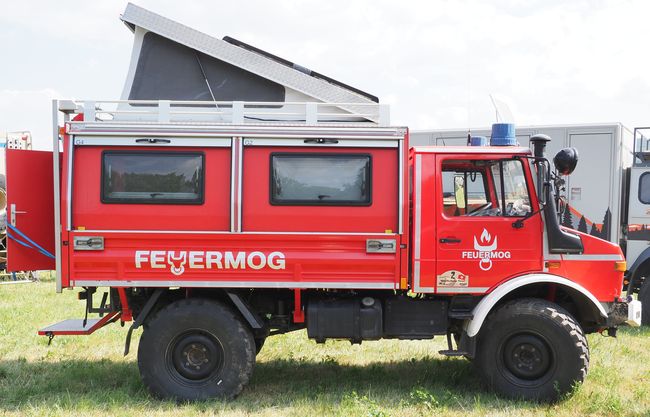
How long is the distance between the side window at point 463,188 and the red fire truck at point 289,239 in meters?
0.13

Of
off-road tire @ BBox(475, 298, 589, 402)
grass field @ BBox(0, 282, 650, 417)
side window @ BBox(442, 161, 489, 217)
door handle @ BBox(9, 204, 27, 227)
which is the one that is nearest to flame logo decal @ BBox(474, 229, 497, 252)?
side window @ BBox(442, 161, 489, 217)

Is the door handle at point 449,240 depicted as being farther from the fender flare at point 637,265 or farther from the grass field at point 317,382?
the fender flare at point 637,265

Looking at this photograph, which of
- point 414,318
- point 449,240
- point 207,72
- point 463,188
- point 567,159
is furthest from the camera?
point 207,72

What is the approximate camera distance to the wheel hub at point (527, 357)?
19.0ft

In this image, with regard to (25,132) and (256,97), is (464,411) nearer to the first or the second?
(256,97)

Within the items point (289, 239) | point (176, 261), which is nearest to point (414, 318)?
point (289, 239)

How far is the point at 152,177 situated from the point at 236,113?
39.2 inches

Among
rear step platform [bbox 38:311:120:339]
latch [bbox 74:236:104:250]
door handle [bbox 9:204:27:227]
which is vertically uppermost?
door handle [bbox 9:204:27:227]

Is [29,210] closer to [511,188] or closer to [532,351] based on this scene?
[511,188]

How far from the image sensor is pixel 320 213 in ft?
18.9

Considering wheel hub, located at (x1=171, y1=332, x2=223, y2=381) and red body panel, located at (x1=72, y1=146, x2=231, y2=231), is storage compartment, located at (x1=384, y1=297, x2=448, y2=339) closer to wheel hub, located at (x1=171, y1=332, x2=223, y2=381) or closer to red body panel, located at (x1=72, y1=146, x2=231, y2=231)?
wheel hub, located at (x1=171, y1=332, x2=223, y2=381)

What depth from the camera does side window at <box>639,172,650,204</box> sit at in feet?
31.3

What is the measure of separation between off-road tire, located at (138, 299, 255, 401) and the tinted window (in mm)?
1267

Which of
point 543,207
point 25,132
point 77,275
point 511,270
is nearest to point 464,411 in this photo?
point 511,270
